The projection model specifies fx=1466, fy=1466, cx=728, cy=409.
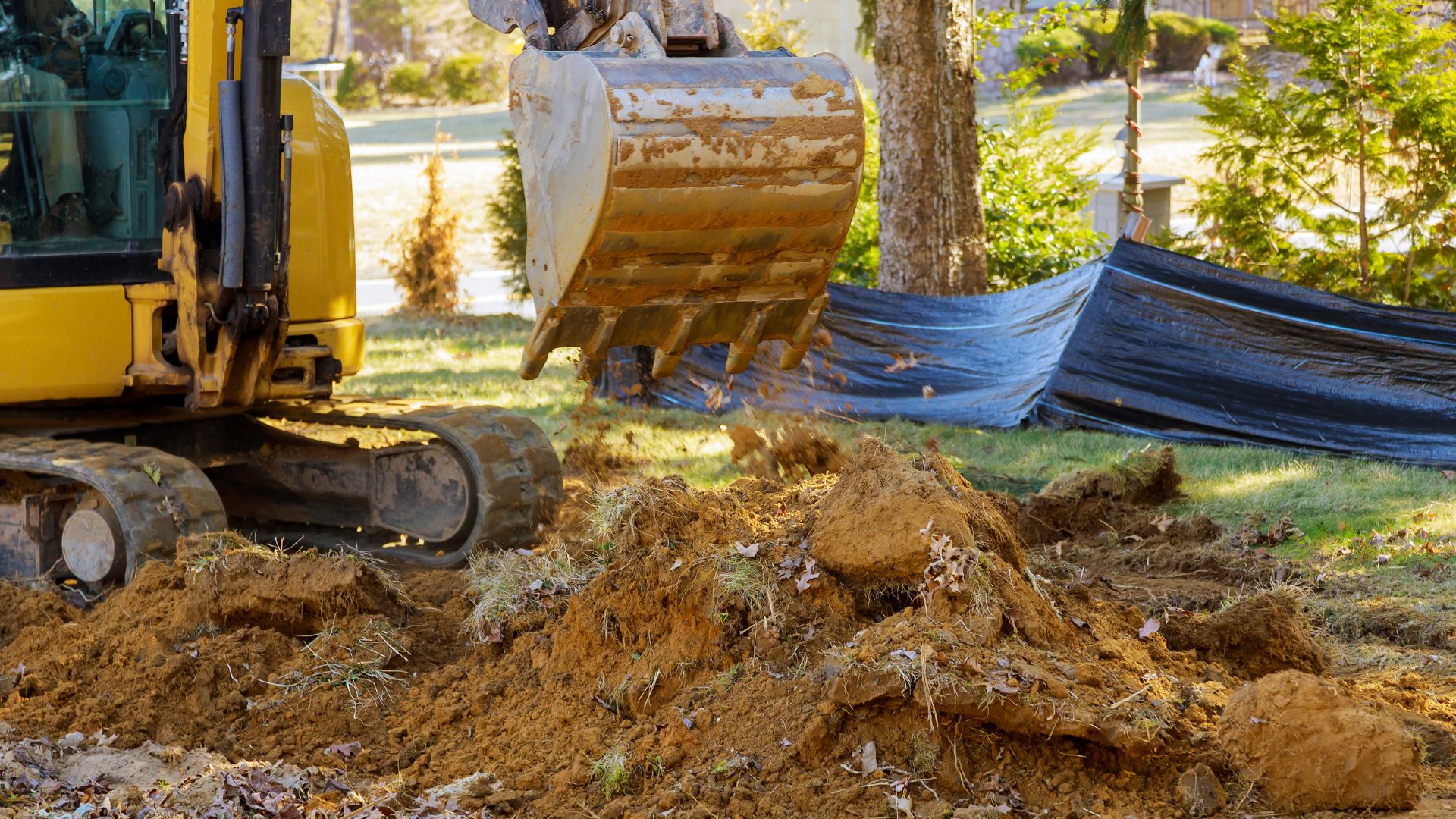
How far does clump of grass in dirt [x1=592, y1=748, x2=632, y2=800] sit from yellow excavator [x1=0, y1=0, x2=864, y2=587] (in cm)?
138

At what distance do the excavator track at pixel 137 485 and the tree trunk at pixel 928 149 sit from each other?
6116mm

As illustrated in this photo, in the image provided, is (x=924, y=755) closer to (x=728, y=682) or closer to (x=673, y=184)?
(x=728, y=682)

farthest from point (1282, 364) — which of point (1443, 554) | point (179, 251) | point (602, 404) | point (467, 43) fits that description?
point (467, 43)

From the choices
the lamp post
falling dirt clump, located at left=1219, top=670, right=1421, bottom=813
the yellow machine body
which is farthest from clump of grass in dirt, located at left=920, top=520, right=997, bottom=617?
the lamp post

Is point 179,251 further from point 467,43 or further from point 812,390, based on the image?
point 467,43

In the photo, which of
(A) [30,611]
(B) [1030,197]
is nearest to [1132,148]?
(B) [1030,197]

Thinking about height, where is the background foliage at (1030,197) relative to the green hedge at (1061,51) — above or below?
below

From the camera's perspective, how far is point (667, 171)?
438 cm

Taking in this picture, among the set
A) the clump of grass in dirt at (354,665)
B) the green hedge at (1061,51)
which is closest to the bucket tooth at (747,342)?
the clump of grass in dirt at (354,665)

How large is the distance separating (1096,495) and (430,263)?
985cm

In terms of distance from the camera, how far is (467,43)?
155 ft

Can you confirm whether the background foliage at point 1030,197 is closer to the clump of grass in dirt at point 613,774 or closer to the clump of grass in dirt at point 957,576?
the clump of grass in dirt at point 957,576

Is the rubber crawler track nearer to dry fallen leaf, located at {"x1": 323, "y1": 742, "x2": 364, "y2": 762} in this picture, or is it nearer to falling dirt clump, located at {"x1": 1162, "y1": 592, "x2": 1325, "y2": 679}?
dry fallen leaf, located at {"x1": 323, "y1": 742, "x2": 364, "y2": 762}

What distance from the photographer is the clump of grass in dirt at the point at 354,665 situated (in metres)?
4.85
